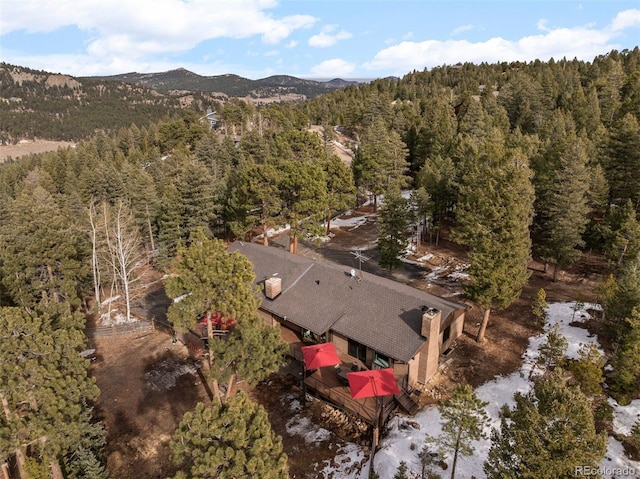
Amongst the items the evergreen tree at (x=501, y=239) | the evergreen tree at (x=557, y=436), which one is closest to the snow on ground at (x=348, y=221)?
the evergreen tree at (x=501, y=239)

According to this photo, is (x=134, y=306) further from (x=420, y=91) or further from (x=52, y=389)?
(x=420, y=91)

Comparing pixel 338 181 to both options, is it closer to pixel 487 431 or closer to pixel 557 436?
pixel 487 431

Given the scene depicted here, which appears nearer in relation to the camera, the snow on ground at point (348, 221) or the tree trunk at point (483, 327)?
the tree trunk at point (483, 327)

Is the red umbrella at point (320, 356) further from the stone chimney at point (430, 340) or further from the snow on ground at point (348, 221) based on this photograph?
the snow on ground at point (348, 221)

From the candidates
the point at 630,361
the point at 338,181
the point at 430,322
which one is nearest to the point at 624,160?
the point at 630,361

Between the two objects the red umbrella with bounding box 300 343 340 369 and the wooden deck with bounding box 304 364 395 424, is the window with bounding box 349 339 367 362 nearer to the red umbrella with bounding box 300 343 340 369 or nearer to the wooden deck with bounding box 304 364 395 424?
the wooden deck with bounding box 304 364 395 424
